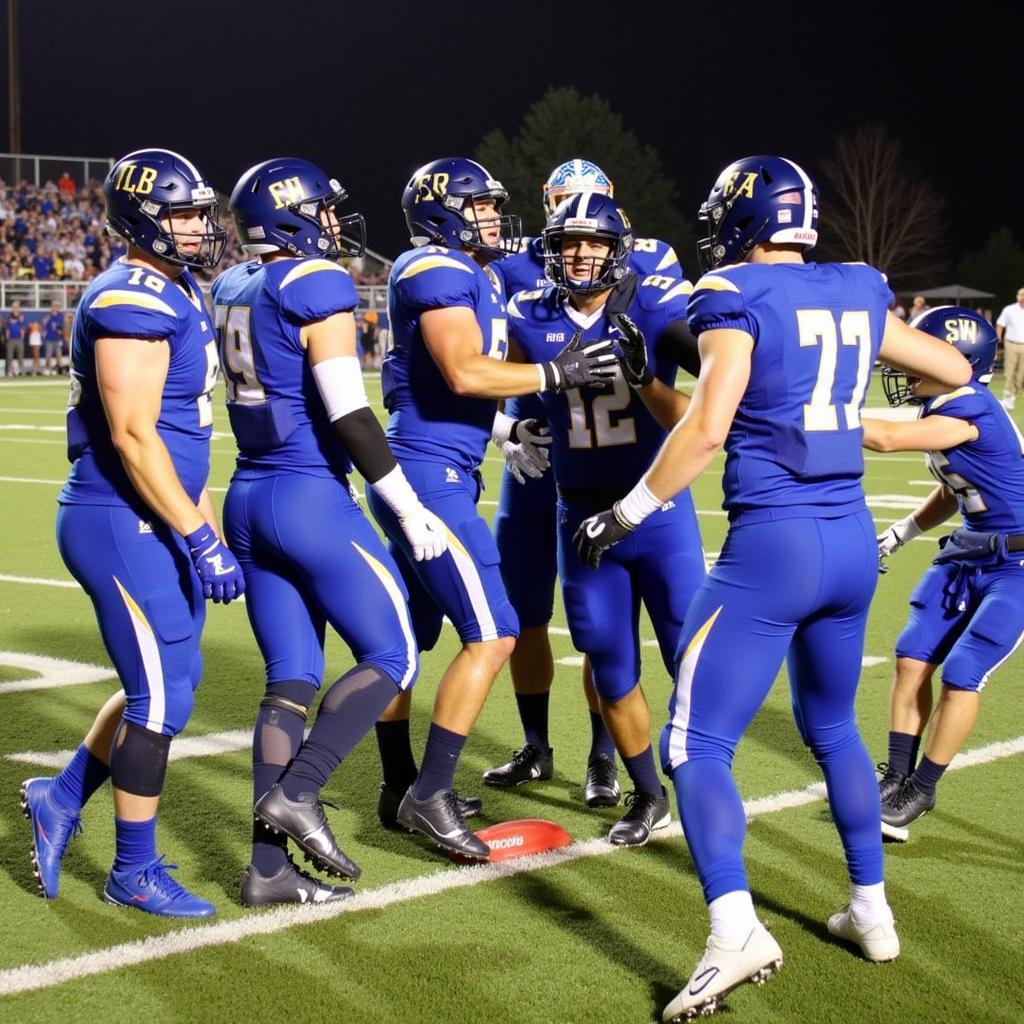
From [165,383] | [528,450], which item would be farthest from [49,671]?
[165,383]

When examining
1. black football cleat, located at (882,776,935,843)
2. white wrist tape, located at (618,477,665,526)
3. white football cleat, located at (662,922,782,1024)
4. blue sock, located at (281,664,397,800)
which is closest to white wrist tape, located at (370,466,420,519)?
blue sock, located at (281,664,397,800)

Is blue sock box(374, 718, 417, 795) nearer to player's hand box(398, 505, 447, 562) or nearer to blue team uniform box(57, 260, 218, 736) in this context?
player's hand box(398, 505, 447, 562)

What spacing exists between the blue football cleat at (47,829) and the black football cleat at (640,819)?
1459 millimetres

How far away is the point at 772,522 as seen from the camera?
331 centimetres

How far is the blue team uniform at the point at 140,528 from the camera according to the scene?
3721 mm

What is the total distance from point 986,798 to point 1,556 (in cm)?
651

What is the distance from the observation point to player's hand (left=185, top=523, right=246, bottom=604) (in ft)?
12.0

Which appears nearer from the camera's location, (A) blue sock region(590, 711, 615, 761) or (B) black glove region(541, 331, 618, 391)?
(B) black glove region(541, 331, 618, 391)

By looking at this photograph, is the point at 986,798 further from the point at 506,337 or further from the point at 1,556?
the point at 1,556

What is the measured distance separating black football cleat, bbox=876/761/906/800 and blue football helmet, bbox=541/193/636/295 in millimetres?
1665

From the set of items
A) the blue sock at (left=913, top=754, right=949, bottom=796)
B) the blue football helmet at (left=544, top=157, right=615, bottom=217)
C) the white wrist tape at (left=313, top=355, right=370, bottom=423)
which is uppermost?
the blue football helmet at (left=544, top=157, right=615, bottom=217)

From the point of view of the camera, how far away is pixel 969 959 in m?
3.45

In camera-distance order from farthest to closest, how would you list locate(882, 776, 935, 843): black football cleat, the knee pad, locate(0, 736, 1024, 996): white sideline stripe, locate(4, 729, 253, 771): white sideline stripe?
1. locate(4, 729, 253, 771): white sideline stripe
2. locate(882, 776, 935, 843): black football cleat
3. the knee pad
4. locate(0, 736, 1024, 996): white sideline stripe

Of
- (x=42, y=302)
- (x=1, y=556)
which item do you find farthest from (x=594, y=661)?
(x=42, y=302)
